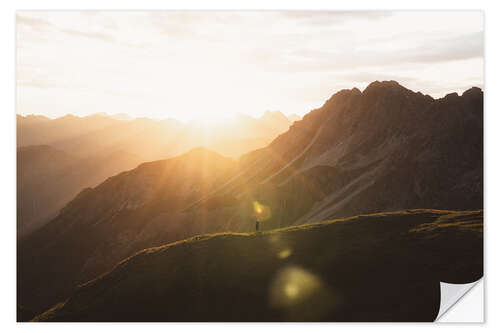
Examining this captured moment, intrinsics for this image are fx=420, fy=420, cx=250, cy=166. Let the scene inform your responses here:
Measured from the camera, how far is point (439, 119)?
232 feet

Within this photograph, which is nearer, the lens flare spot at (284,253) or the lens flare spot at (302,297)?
the lens flare spot at (302,297)

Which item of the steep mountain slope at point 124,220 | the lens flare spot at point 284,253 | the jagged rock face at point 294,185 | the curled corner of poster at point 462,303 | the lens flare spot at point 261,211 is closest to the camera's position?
the curled corner of poster at point 462,303

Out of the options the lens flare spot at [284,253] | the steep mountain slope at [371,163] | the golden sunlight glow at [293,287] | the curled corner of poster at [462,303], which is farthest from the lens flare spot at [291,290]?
the steep mountain slope at [371,163]

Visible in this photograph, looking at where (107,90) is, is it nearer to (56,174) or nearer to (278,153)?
(278,153)

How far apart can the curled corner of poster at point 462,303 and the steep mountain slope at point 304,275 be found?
412 millimetres

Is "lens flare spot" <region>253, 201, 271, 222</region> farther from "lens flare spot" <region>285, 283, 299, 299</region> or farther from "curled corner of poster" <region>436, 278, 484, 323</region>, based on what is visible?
"curled corner of poster" <region>436, 278, 484, 323</region>

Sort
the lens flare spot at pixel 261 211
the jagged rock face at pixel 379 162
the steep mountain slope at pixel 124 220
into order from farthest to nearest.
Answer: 1. the steep mountain slope at pixel 124 220
2. the lens flare spot at pixel 261 211
3. the jagged rock face at pixel 379 162

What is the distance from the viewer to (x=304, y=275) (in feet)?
72.0

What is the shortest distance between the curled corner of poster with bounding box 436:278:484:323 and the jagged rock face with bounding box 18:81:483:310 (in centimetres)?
3247

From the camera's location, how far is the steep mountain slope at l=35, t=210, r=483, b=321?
19562mm

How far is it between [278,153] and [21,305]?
262ft

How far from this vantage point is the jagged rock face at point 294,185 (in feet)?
206

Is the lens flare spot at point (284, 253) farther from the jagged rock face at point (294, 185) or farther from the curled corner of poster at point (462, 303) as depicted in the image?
the jagged rock face at point (294, 185)

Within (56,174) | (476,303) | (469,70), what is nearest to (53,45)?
(469,70)
